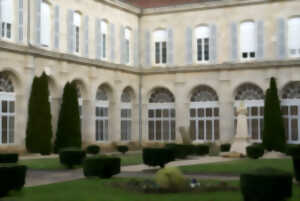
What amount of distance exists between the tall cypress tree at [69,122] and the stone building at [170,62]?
0.65 m

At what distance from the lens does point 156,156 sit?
19.4 m

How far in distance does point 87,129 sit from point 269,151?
472 inches

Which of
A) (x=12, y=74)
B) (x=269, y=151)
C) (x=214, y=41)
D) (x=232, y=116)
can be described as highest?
(x=214, y=41)

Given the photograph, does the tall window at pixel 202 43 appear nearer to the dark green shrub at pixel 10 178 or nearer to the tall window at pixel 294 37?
the tall window at pixel 294 37

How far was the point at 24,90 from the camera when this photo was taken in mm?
27266

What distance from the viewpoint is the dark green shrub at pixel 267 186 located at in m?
10.2

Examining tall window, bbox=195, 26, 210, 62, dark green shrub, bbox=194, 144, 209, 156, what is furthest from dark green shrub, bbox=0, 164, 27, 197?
tall window, bbox=195, 26, 210, 62

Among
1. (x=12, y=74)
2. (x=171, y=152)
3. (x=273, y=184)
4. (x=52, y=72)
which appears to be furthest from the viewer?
(x=52, y=72)

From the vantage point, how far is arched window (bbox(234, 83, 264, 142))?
3441 cm

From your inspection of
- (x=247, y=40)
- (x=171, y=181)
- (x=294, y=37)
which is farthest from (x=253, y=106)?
(x=171, y=181)

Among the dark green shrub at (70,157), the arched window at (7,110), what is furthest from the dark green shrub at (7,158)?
the arched window at (7,110)

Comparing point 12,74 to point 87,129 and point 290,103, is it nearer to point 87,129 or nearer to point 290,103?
point 87,129

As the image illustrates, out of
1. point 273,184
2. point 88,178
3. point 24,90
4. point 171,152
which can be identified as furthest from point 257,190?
point 24,90

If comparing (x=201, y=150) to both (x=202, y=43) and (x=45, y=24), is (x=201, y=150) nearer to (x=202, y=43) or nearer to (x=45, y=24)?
(x=202, y=43)
